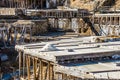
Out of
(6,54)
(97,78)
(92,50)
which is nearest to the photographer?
(97,78)

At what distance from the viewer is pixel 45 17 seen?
59.2m

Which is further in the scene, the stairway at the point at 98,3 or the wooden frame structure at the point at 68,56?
the stairway at the point at 98,3

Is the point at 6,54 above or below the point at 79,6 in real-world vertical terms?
below

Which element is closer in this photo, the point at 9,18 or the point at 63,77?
the point at 63,77

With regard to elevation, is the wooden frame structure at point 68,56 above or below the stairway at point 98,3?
below

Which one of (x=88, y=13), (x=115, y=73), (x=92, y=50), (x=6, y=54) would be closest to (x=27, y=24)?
(x=6, y=54)

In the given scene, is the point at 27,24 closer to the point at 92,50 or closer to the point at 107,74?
the point at 92,50

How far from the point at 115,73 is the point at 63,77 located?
4.23 m

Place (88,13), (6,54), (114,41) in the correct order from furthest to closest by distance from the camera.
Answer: (88,13) < (6,54) < (114,41)

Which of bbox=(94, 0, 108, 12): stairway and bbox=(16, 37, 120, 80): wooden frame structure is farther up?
bbox=(94, 0, 108, 12): stairway

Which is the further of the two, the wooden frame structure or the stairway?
the stairway

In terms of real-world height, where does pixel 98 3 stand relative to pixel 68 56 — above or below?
above

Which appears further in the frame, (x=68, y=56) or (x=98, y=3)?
(x=98, y=3)

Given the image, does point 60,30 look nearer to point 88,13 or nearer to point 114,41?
point 88,13
